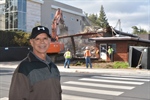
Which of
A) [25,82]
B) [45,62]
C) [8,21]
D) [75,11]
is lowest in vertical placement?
[25,82]

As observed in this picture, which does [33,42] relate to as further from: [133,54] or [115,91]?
[133,54]

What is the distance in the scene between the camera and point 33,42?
270cm

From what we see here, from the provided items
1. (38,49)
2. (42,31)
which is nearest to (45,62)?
(38,49)

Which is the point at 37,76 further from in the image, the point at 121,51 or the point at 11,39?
the point at 11,39

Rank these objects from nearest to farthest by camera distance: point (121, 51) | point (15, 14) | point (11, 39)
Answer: point (121, 51) → point (11, 39) → point (15, 14)

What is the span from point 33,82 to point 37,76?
0.23 feet

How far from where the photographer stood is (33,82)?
244cm

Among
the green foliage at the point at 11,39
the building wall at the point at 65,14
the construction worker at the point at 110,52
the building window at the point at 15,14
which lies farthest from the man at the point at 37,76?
the building wall at the point at 65,14

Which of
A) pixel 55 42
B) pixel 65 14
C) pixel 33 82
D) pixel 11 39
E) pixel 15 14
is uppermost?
pixel 65 14

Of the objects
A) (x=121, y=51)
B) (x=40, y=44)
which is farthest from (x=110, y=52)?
(x=40, y=44)

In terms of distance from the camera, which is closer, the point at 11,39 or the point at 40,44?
the point at 40,44

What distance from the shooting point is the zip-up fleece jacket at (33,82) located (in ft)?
7.75

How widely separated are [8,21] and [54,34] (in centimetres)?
1953

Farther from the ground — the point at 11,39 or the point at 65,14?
the point at 65,14
